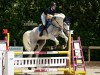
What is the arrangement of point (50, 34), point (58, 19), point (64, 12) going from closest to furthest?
point (58, 19)
point (50, 34)
point (64, 12)

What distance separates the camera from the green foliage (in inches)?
830

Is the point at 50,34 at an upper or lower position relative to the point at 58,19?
lower

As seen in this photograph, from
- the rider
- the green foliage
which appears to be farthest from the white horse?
the green foliage

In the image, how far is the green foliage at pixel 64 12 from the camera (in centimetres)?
2109

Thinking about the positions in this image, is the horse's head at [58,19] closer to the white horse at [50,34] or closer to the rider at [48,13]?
the white horse at [50,34]

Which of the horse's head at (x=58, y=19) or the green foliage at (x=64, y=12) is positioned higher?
the green foliage at (x=64, y=12)

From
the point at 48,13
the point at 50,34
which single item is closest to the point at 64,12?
the point at 50,34

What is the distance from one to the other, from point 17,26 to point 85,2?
383 cm

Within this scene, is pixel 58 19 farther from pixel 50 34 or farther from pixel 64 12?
pixel 64 12

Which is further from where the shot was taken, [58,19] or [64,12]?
[64,12]

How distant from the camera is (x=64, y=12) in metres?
21.3

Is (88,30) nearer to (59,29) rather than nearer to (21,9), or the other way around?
(21,9)

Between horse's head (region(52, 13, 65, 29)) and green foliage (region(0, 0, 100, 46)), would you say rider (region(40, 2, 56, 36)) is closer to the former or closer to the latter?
horse's head (region(52, 13, 65, 29))

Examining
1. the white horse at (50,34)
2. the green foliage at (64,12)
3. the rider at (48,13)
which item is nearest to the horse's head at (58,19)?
the white horse at (50,34)
